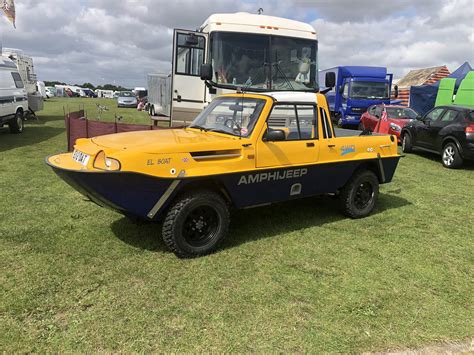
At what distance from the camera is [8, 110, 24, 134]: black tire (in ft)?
44.9

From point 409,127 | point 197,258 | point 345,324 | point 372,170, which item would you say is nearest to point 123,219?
point 197,258

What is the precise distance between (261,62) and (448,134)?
18.9 feet

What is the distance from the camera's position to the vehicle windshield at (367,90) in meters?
18.3

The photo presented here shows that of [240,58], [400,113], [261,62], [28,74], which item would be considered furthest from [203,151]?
[28,74]

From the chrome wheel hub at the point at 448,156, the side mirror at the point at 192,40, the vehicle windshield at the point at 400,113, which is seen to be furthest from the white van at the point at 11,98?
the chrome wheel hub at the point at 448,156

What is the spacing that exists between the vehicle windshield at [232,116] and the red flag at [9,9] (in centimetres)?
1716

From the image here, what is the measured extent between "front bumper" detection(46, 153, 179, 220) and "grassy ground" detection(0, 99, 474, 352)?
628 mm

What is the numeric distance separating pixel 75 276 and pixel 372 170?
4.44 m

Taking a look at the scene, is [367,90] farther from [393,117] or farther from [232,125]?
[232,125]

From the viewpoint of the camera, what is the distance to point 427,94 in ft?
65.9

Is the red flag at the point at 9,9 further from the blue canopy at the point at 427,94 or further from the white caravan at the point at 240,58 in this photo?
the blue canopy at the point at 427,94

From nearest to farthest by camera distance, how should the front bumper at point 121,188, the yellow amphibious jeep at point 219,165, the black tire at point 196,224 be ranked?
the front bumper at point 121,188
the yellow amphibious jeep at point 219,165
the black tire at point 196,224

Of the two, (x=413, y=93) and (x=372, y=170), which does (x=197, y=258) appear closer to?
(x=372, y=170)

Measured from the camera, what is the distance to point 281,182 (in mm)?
4797
